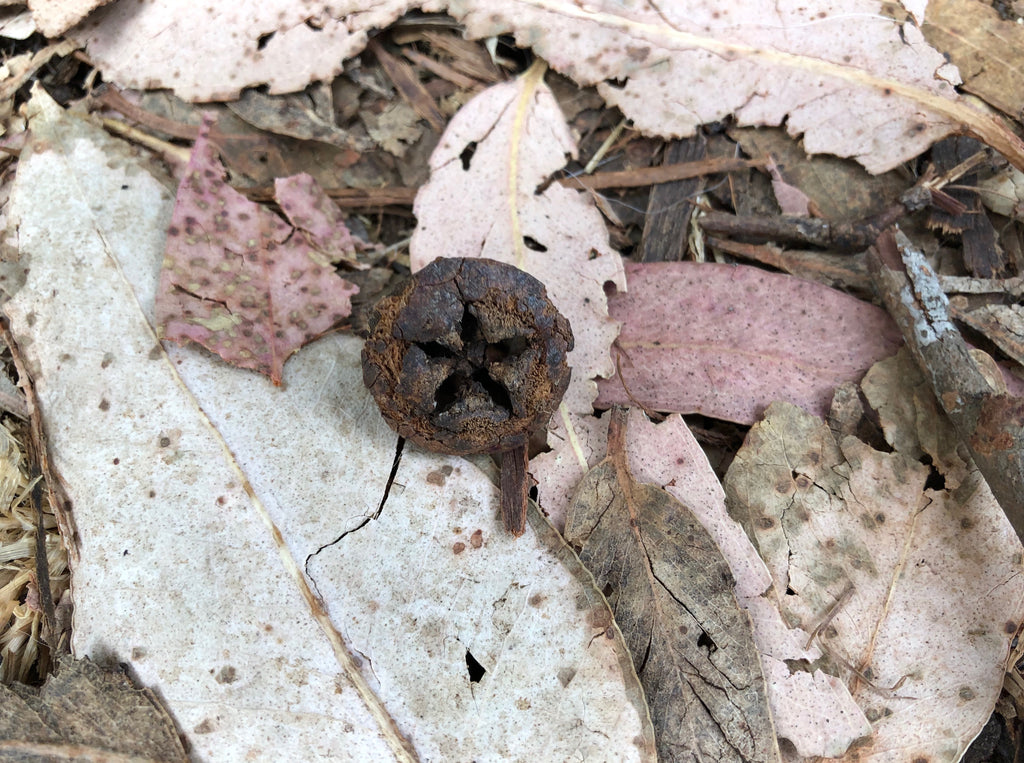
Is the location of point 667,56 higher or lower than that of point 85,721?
higher

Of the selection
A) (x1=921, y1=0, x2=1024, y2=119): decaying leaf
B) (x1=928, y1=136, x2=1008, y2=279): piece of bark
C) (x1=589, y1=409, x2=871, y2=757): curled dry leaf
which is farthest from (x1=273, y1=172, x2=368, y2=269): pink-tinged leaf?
(x1=921, y1=0, x2=1024, y2=119): decaying leaf

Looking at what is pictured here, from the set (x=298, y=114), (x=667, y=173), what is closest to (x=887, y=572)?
(x=667, y=173)

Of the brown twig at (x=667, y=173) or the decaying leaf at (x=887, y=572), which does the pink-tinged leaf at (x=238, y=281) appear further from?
the decaying leaf at (x=887, y=572)

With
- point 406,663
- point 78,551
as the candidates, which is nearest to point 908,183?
point 406,663

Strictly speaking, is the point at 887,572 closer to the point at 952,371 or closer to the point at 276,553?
the point at 952,371

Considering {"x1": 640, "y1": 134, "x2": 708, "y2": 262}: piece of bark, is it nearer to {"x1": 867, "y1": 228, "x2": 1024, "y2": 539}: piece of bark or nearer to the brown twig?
the brown twig

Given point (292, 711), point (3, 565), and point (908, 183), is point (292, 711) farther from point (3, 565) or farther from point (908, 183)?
point (908, 183)
